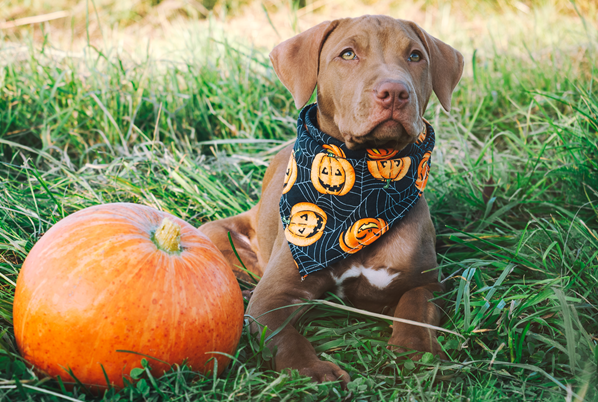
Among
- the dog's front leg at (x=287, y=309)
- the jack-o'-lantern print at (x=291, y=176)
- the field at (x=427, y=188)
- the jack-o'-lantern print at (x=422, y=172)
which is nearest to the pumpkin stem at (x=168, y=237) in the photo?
the field at (x=427, y=188)

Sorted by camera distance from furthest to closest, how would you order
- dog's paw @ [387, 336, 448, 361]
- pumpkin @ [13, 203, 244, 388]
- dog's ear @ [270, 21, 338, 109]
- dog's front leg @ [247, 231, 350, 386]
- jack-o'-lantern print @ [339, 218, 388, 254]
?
1. dog's ear @ [270, 21, 338, 109]
2. jack-o'-lantern print @ [339, 218, 388, 254]
3. dog's paw @ [387, 336, 448, 361]
4. dog's front leg @ [247, 231, 350, 386]
5. pumpkin @ [13, 203, 244, 388]

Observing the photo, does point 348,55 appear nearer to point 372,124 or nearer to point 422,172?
point 372,124

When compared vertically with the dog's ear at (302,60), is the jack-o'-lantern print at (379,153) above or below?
below

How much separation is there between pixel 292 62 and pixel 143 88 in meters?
2.46

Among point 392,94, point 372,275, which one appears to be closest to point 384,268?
point 372,275

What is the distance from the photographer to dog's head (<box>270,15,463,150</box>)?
233 cm

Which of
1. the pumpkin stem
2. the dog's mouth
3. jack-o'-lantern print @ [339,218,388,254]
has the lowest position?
jack-o'-lantern print @ [339,218,388,254]

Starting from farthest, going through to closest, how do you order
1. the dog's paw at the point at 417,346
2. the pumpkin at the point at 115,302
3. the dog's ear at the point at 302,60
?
the dog's ear at the point at 302,60 → the dog's paw at the point at 417,346 → the pumpkin at the point at 115,302

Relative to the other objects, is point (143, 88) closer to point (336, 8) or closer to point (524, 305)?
point (524, 305)

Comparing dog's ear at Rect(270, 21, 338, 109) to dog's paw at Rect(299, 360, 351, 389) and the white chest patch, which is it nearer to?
the white chest patch

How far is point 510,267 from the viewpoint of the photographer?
8.37ft

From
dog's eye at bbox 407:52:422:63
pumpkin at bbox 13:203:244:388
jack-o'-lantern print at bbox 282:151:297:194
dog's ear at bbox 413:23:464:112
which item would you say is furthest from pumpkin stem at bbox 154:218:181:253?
dog's ear at bbox 413:23:464:112

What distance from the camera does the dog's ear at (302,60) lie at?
8.98 ft

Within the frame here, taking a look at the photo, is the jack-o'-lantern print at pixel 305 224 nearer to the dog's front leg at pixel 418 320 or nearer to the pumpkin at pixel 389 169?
the pumpkin at pixel 389 169
